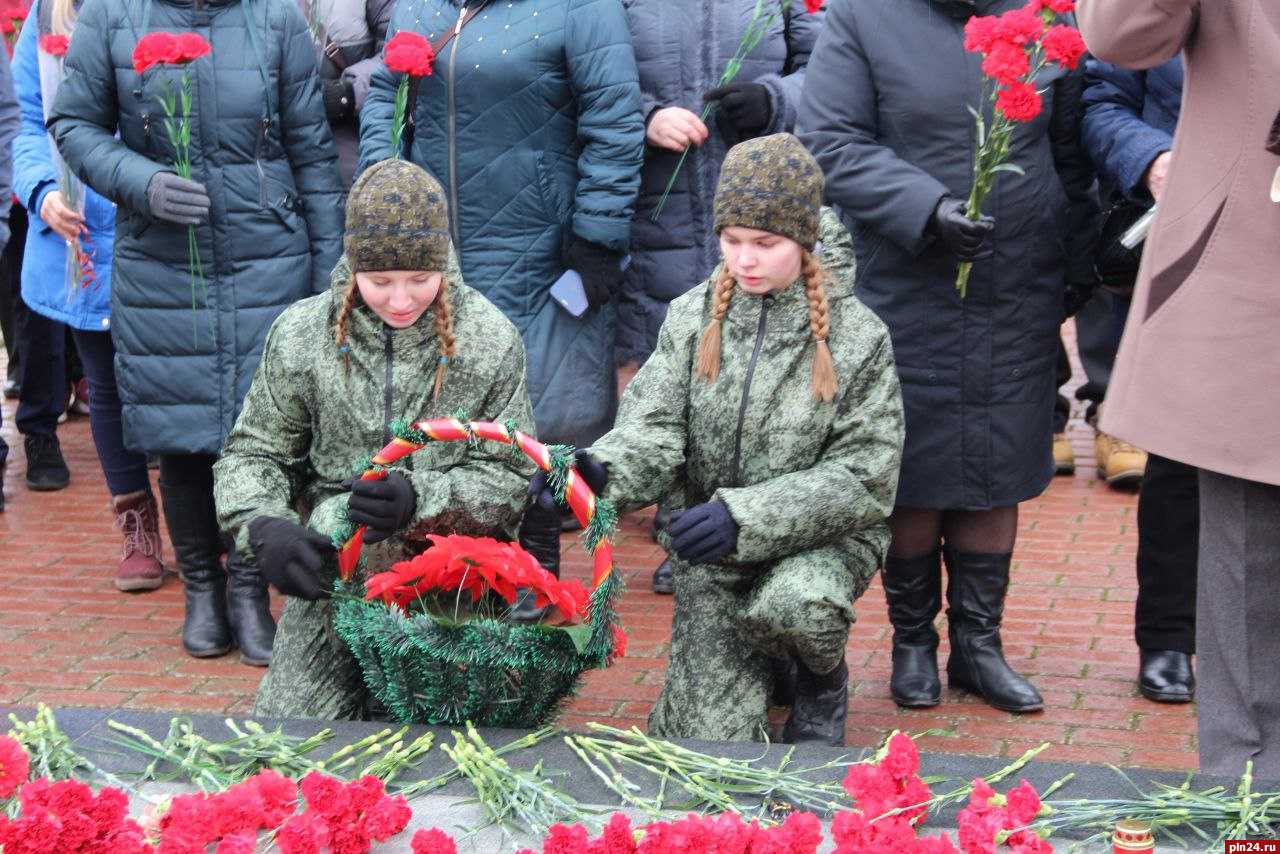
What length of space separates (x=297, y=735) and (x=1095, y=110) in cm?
265

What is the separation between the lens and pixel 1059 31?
4.15 metres

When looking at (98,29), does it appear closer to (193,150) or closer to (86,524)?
(193,150)

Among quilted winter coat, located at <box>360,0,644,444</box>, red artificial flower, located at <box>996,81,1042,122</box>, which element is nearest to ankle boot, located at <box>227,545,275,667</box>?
quilted winter coat, located at <box>360,0,644,444</box>

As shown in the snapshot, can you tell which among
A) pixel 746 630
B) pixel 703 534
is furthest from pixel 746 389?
pixel 746 630

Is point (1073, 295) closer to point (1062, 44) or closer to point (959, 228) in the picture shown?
point (959, 228)

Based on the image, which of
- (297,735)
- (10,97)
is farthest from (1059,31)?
(10,97)

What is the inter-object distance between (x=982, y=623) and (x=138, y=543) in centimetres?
295

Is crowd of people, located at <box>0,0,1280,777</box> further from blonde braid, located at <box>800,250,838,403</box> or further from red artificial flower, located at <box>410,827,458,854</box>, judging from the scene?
red artificial flower, located at <box>410,827,458,854</box>

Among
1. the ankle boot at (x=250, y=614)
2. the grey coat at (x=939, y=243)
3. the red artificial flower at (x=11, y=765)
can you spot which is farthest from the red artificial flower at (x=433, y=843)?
the ankle boot at (x=250, y=614)

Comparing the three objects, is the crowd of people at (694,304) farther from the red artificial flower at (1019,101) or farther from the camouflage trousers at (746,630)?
the red artificial flower at (1019,101)

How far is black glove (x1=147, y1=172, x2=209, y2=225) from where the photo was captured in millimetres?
4945

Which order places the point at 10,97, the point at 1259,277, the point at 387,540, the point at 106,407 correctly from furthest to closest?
the point at 10,97 < the point at 106,407 < the point at 387,540 < the point at 1259,277

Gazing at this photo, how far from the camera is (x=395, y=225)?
3959 mm

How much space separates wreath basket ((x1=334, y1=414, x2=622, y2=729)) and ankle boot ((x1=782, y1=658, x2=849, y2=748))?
763 mm
